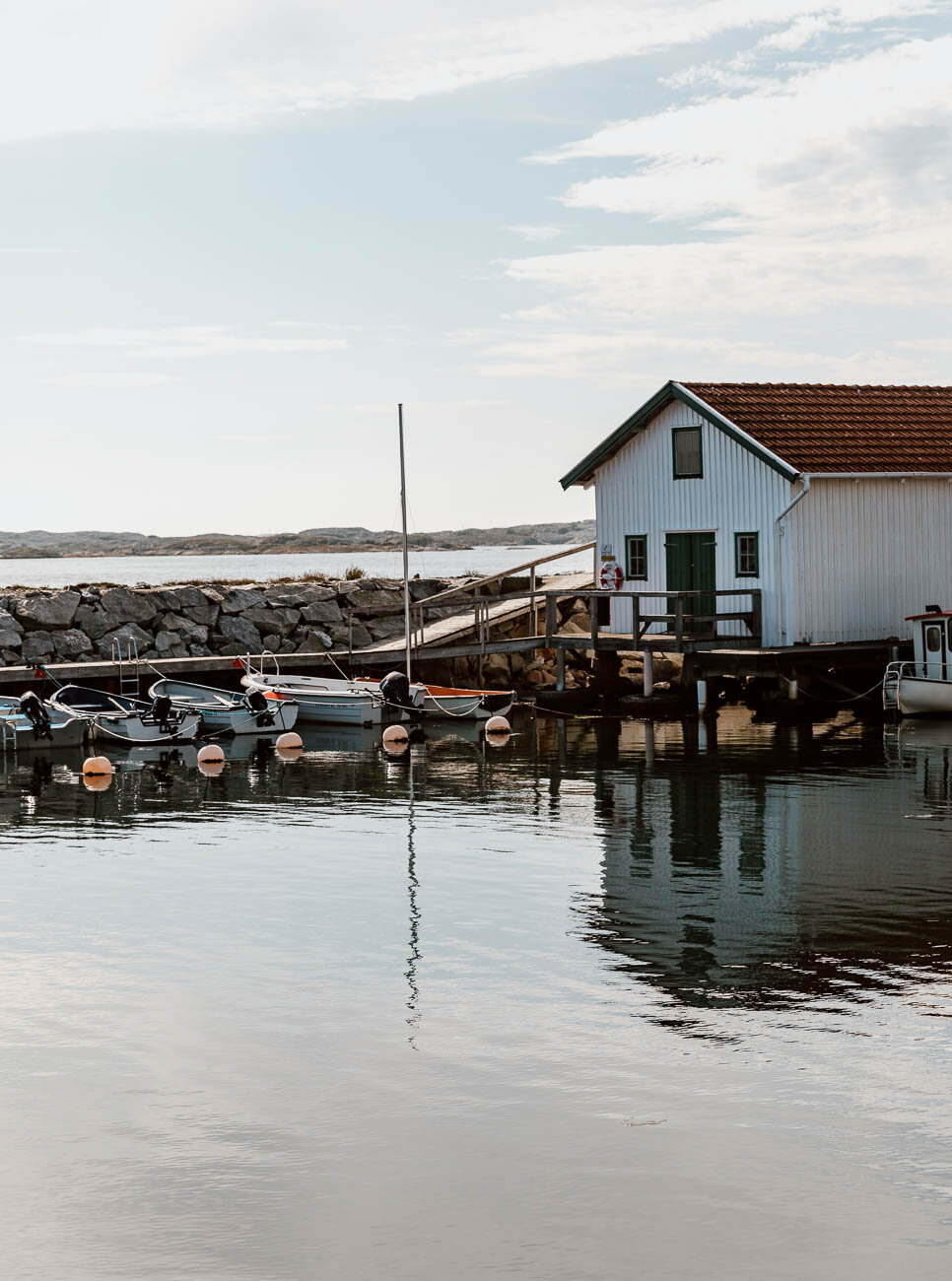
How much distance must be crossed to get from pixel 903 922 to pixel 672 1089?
5.35m

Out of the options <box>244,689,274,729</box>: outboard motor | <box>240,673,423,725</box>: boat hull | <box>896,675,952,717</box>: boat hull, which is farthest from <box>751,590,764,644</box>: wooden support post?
<box>244,689,274,729</box>: outboard motor

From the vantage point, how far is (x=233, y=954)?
14617mm

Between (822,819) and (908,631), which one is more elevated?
(908,631)

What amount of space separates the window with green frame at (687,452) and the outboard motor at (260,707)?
10719 millimetres

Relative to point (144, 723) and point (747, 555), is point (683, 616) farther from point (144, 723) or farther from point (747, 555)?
point (144, 723)

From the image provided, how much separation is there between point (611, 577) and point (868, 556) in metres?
6.03

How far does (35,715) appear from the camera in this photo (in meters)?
32.6

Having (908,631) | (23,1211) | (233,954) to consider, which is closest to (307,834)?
(233,954)

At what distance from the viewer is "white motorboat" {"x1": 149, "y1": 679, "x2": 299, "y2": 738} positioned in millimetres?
34156

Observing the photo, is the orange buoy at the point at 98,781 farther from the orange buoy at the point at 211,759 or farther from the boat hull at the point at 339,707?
the boat hull at the point at 339,707

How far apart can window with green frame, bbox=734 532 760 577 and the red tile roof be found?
6.53 ft

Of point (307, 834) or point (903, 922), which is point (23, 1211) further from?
point (307, 834)

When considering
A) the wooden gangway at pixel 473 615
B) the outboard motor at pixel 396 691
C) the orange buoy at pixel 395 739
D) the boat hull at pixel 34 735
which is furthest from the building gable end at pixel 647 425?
the boat hull at pixel 34 735

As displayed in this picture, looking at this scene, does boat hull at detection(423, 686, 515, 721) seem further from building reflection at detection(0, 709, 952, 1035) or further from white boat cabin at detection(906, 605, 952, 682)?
white boat cabin at detection(906, 605, 952, 682)
